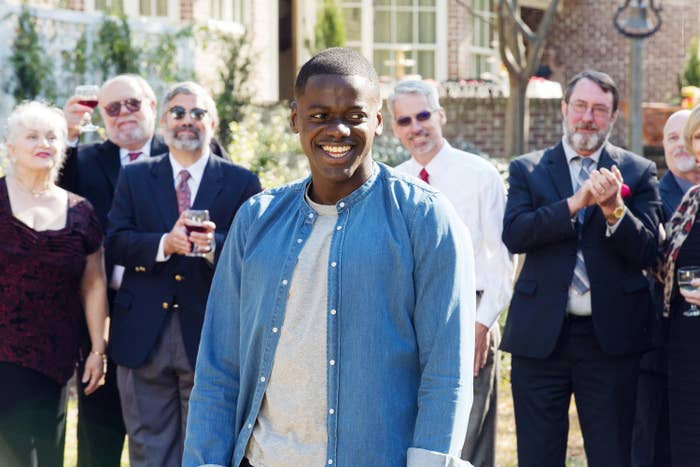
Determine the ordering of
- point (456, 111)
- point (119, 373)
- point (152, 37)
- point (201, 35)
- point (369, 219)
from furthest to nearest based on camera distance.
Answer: point (456, 111)
point (201, 35)
point (152, 37)
point (119, 373)
point (369, 219)

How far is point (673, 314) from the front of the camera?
5.62 metres

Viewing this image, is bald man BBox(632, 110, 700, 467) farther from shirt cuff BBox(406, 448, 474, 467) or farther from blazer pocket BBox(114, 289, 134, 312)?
shirt cuff BBox(406, 448, 474, 467)

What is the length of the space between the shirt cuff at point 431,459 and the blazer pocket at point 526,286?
105 inches

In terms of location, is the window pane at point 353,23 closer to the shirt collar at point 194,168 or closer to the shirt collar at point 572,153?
the shirt collar at point 194,168

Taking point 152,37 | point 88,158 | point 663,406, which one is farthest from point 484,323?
point 152,37

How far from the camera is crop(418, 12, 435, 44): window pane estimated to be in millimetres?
22984

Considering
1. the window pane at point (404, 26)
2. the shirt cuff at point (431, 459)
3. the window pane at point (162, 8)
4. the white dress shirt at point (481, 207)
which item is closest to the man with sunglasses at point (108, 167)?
the white dress shirt at point (481, 207)

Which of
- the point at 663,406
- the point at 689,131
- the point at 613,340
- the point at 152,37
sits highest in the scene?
the point at 152,37

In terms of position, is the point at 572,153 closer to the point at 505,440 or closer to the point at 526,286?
the point at 526,286

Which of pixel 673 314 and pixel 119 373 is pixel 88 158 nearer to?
pixel 119 373

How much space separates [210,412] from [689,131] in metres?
3.09

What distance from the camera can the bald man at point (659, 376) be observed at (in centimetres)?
614

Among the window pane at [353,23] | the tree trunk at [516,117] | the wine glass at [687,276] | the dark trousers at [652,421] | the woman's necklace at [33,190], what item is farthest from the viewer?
the window pane at [353,23]

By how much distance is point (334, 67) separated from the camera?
324cm
